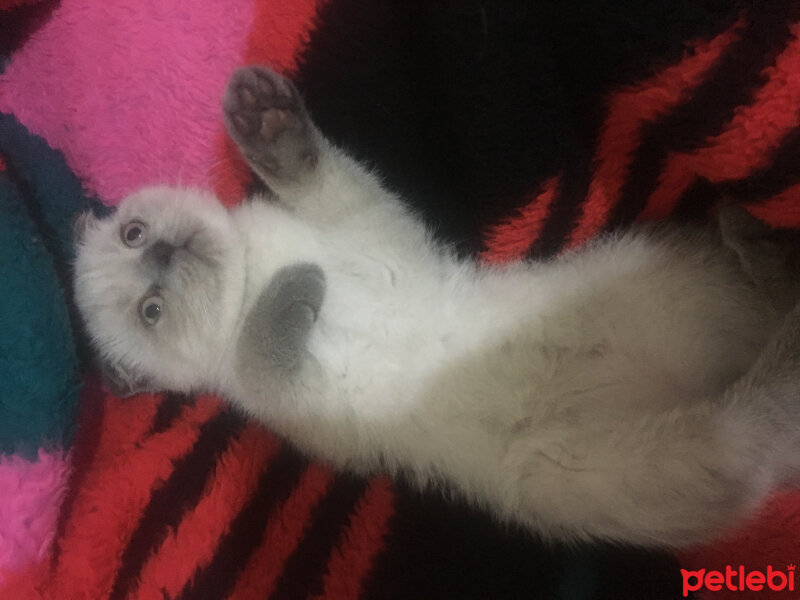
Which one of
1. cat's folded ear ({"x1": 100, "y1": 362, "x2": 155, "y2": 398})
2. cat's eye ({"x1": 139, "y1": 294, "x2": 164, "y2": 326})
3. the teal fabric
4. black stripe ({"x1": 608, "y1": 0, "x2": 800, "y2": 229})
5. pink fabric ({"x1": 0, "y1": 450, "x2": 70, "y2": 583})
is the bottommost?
pink fabric ({"x1": 0, "y1": 450, "x2": 70, "y2": 583})

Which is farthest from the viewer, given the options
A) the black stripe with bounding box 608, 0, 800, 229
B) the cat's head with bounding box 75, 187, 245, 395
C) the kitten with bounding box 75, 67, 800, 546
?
the cat's head with bounding box 75, 187, 245, 395

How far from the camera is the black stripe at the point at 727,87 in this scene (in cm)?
68

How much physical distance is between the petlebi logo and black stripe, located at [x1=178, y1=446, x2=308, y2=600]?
60 cm

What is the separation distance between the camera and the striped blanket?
85 cm

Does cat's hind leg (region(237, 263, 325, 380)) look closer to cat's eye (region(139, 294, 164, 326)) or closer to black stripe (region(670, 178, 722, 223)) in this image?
cat's eye (region(139, 294, 164, 326))

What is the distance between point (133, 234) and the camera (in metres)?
1.09

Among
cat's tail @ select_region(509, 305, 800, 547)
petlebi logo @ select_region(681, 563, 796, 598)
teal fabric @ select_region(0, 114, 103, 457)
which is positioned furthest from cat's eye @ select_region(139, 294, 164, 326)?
petlebi logo @ select_region(681, 563, 796, 598)

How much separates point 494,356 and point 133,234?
2.02 feet

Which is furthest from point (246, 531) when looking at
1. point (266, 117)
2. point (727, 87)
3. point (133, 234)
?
point (727, 87)

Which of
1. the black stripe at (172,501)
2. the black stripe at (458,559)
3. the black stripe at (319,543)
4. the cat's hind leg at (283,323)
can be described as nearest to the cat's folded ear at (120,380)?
the black stripe at (172,501)

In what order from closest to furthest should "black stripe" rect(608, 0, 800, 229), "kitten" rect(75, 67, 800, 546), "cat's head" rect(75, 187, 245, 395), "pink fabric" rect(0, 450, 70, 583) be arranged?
1. "black stripe" rect(608, 0, 800, 229)
2. "kitten" rect(75, 67, 800, 546)
3. "pink fabric" rect(0, 450, 70, 583)
4. "cat's head" rect(75, 187, 245, 395)

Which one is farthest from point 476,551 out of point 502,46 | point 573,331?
point 502,46

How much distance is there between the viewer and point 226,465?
106 centimetres

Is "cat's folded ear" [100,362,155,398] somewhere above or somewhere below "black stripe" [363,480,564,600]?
below
